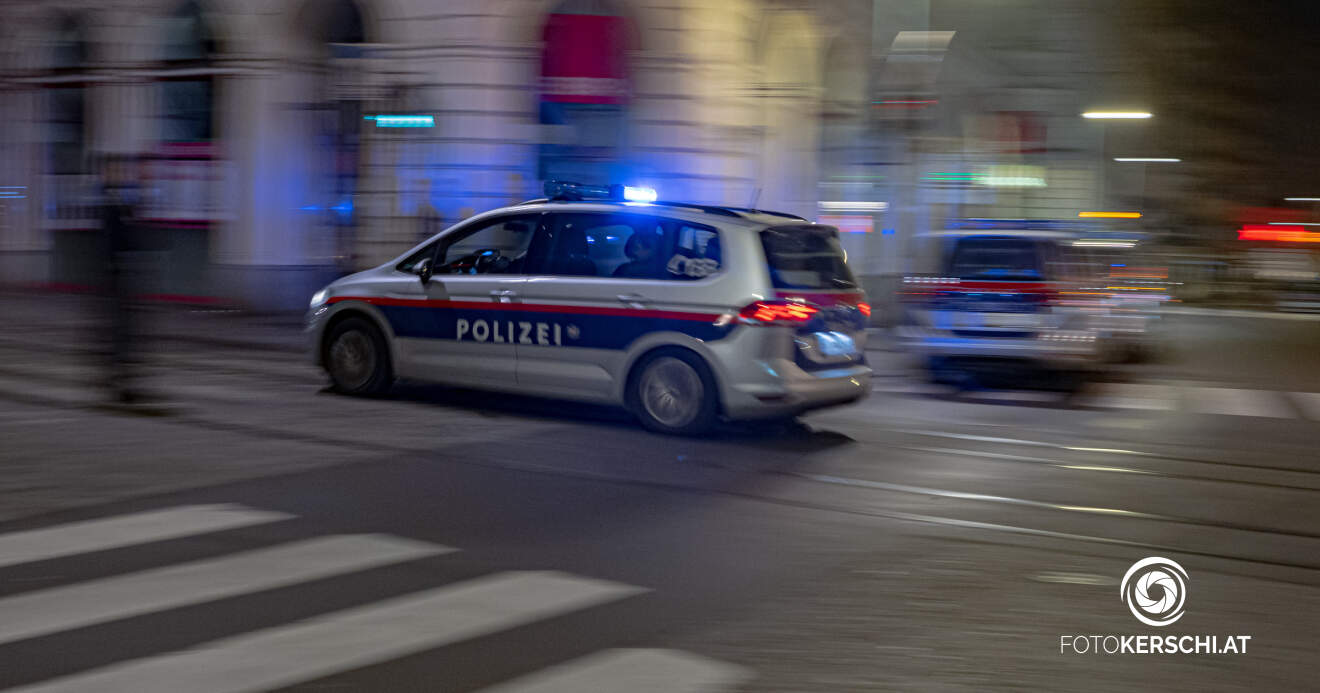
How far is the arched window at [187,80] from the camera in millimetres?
→ 22344

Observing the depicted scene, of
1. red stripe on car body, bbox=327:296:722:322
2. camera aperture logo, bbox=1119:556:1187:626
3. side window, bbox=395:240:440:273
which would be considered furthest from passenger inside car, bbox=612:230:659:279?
camera aperture logo, bbox=1119:556:1187:626

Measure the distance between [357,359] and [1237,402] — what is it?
8.61 meters

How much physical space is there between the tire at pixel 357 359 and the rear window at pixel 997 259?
6.12m

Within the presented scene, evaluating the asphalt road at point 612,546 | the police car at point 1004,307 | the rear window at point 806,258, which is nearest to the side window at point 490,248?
the asphalt road at point 612,546

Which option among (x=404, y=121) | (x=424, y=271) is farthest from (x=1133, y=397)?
Answer: (x=404, y=121)

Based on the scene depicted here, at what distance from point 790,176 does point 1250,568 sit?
19630 mm

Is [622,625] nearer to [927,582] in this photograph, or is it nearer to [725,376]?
[927,582]

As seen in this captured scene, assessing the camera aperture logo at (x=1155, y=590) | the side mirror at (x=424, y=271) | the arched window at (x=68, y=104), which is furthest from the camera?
the arched window at (x=68, y=104)

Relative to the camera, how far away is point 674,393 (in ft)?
32.2

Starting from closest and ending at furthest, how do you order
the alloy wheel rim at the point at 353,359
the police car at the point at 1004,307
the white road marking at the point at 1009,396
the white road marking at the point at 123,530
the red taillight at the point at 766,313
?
the white road marking at the point at 123,530 → the red taillight at the point at 766,313 → the alloy wheel rim at the point at 353,359 → the white road marking at the point at 1009,396 → the police car at the point at 1004,307

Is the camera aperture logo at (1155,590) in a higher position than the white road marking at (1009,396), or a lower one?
lower

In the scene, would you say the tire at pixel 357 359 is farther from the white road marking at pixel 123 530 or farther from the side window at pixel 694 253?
the white road marking at pixel 123 530

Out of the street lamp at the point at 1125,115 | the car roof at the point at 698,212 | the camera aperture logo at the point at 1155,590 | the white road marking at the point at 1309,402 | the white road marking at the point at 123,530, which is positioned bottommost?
the camera aperture logo at the point at 1155,590

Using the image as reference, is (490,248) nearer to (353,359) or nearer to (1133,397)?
(353,359)
